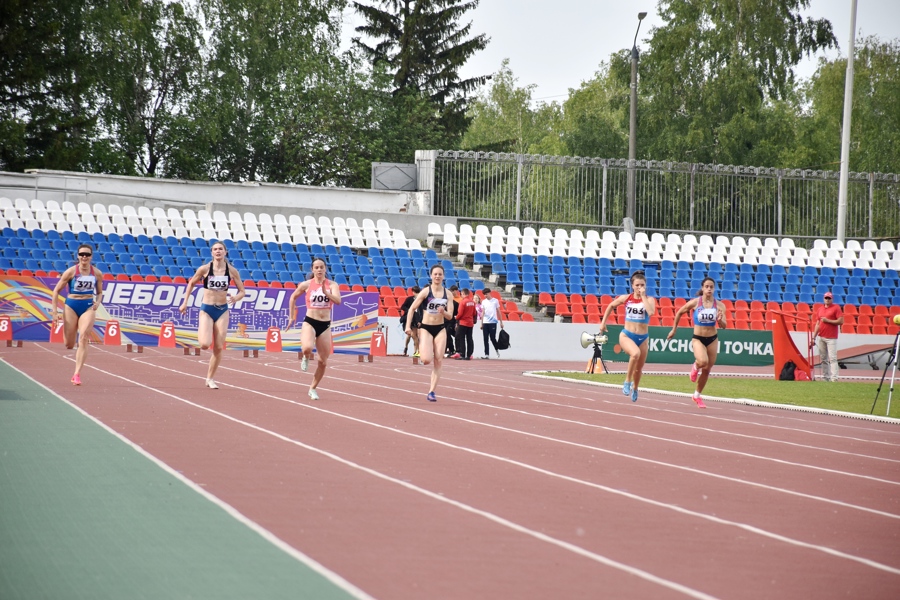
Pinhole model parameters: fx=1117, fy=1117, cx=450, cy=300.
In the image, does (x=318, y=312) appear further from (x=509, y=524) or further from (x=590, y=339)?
(x=590, y=339)

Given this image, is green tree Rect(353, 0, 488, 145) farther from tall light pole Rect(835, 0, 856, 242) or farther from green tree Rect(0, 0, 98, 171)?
tall light pole Rect(835, 0, 856, 242)

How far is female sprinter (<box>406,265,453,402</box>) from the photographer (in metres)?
15.9

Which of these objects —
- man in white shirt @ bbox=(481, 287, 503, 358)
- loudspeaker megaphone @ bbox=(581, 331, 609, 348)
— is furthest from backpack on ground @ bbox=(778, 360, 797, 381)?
man in white shirt @ bbox=(481, 287, 503, 358)

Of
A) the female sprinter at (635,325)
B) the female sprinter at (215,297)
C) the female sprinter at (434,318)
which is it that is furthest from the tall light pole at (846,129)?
the female sprinter at (215,297)

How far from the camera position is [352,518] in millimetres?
7109

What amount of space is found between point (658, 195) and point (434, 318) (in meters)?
27.4

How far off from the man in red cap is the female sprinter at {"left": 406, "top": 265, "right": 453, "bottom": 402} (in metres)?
12.1

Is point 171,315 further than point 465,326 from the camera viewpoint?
No

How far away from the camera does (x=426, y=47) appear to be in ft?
206

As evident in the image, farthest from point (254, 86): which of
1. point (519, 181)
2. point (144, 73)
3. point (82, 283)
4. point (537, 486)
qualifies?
point (537, 486)

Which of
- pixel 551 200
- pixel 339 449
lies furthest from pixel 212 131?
pixel 339 449

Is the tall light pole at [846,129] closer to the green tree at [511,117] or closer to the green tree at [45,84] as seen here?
the green tree at [45,84]

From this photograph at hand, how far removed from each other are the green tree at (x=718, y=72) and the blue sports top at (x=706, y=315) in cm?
4120

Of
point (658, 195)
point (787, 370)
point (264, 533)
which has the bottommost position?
point (787, 370)
